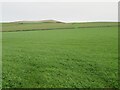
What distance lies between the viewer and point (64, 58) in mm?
29281

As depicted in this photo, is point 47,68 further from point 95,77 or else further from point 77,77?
point 95,77

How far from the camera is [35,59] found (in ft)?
93.8

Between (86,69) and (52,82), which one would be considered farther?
(86,69)

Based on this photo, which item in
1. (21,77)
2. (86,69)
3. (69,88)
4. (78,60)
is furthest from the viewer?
(78,60)

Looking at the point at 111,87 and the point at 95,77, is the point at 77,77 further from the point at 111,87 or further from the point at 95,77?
the point at 111,87

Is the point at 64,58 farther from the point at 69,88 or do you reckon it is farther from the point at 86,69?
the point at 69,88

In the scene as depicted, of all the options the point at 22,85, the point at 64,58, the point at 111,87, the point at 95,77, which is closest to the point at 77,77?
the point at 95,77

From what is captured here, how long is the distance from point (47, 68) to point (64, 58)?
5.35 metres

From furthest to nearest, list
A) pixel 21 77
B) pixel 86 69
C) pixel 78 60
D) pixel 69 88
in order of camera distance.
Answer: pixel 78 60
pixel 86 69
pixel 21 77
pixel 69 88

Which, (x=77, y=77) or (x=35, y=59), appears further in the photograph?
(x=35, y=59)

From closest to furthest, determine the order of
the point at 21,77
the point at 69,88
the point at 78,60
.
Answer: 1. the point at 69,88
2. the point at 21,77
3. the point at 78,60

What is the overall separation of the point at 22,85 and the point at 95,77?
7311mm

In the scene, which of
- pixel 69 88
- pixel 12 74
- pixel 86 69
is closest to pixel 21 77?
pixel 12 74

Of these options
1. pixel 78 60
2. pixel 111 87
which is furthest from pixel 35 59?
pixel 111 87
